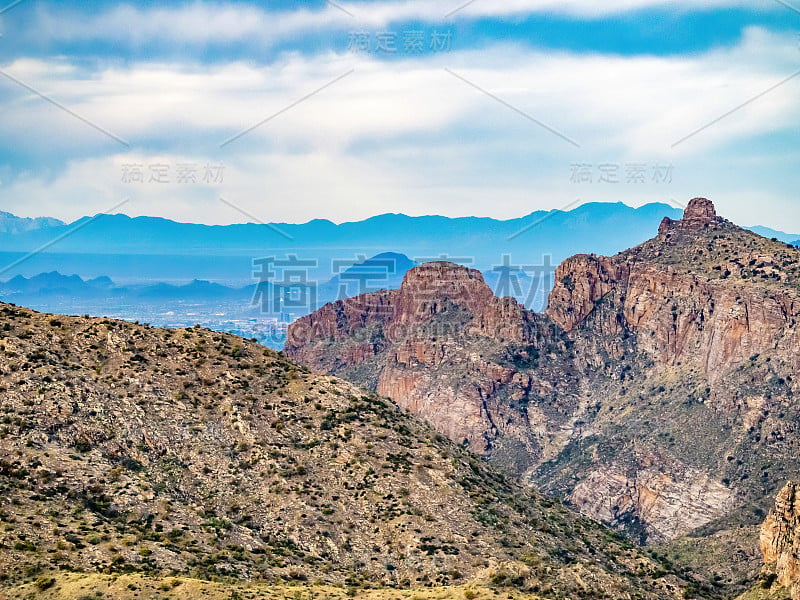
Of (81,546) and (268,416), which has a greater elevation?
(268,416)

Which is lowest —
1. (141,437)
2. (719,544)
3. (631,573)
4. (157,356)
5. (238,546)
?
(719,544)

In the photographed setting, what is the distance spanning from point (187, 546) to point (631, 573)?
34223 mm

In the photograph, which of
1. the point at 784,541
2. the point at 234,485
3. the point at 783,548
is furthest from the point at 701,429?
the point at 234,485

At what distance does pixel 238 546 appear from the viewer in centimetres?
5859

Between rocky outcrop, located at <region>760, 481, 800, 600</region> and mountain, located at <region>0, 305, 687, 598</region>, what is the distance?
8.16m

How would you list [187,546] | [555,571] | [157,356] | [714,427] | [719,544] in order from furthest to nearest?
[714,427] < [719,544] < [157,356] < [555,571] < [187,546]

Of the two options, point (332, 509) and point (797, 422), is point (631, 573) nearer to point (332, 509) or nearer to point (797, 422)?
point (332, 509)

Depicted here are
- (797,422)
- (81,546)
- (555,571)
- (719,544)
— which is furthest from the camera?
(797,422)

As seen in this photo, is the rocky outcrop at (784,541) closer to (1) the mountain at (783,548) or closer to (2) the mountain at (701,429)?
(1) the mountain at (783,548)

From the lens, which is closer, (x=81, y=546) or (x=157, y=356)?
(x=81, y=546)

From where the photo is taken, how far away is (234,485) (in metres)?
65.1

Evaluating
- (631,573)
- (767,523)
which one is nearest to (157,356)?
(631,573)

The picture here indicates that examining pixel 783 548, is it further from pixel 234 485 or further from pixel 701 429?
pixel 701 429

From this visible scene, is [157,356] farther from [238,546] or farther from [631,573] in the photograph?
[631,573]
